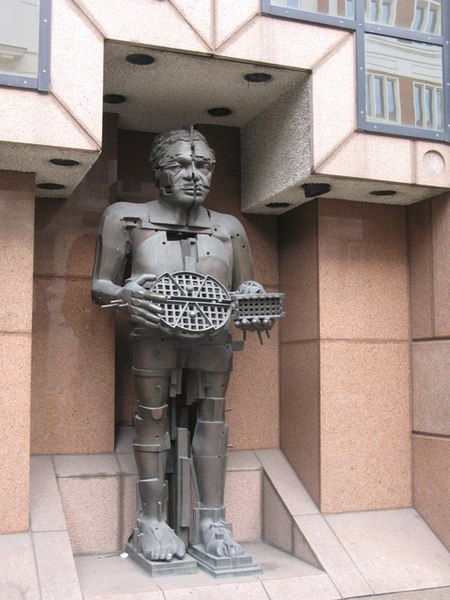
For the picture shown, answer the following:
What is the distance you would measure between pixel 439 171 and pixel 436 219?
0.40m

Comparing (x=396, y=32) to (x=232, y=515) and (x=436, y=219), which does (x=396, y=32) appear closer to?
(x=436, y=219)

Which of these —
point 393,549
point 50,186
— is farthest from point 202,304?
point 393,549

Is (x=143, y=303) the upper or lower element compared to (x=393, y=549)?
upper

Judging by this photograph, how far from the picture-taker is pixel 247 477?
652 centimetres

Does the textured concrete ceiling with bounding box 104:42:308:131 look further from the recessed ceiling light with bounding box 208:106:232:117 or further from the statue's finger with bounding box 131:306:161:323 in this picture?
the statue's finger with bounding box 131:306:161:323

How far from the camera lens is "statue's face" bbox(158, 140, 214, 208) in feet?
18.7

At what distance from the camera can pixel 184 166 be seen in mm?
5730

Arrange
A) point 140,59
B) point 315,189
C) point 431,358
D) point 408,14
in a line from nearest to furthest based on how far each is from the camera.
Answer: point 140,59 → point 315,189 → point 408,14 → point 431,358

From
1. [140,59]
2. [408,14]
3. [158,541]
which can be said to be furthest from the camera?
[408,14]

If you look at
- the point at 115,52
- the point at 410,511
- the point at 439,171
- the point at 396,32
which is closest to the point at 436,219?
the point at 439,171

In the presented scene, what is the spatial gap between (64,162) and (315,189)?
1.89 m

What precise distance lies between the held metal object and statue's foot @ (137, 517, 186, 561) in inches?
52.5

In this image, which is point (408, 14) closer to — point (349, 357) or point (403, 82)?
point (403, 82)

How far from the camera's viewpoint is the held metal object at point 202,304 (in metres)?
5.33
